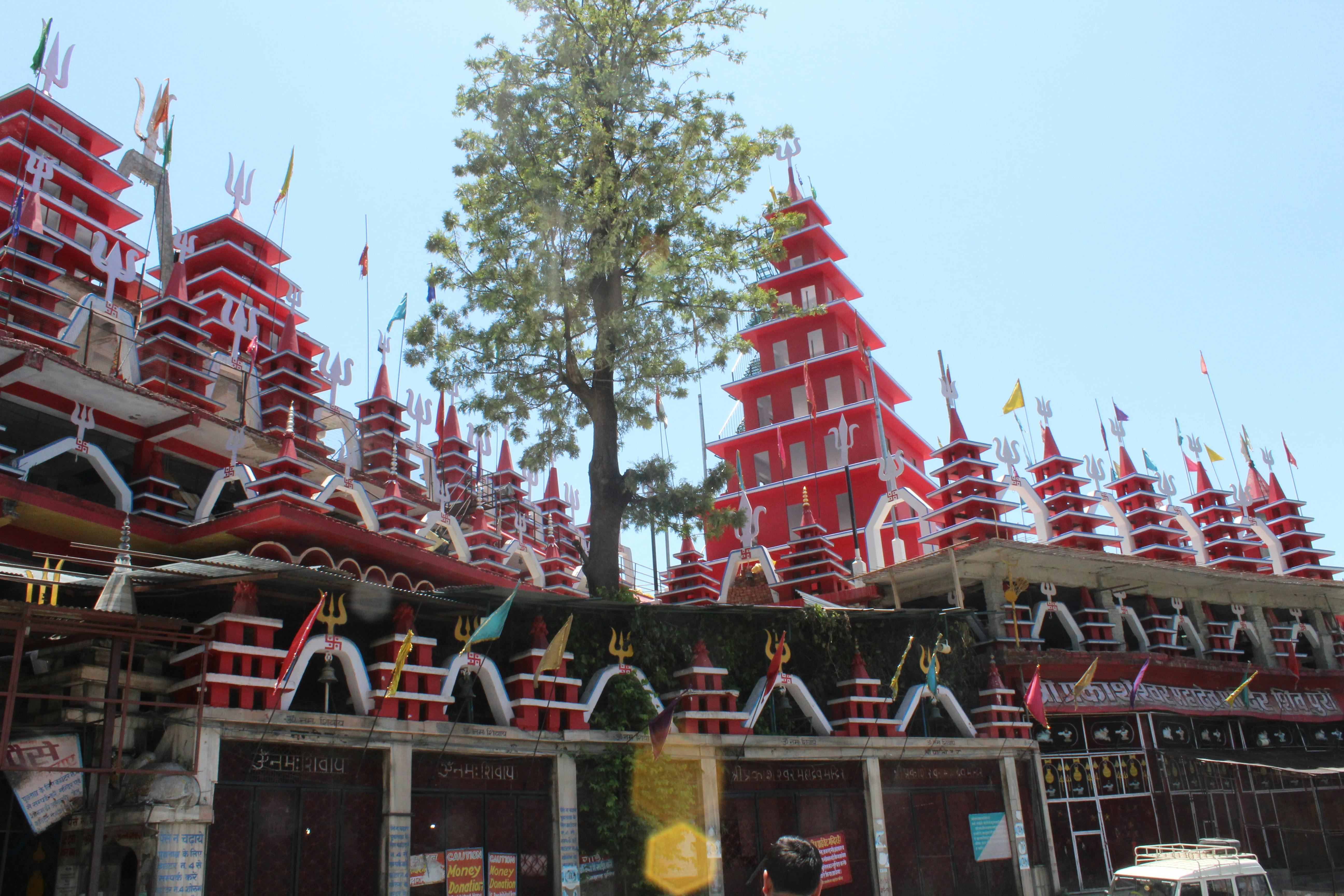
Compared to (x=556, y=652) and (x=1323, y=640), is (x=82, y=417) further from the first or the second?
(x=1323, y=640)

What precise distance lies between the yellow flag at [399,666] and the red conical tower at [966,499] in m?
15.2

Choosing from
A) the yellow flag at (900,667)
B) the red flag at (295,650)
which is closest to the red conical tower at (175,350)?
the red flag at (295,650)

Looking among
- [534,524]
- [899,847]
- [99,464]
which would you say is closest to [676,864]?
[899,847]

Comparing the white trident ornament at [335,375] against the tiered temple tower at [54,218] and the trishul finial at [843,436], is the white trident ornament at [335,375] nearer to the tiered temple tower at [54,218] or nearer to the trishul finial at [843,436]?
the tiered temple tower at [54,218]

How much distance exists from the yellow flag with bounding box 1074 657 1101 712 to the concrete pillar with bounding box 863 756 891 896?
6.30 metres

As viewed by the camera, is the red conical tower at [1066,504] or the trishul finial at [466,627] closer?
the trishul finial at [466,627]

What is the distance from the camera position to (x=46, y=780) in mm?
13852

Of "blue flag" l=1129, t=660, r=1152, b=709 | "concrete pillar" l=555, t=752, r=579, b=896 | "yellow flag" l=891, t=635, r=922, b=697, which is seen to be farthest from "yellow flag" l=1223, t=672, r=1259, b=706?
"concrete pillar" l=555, t=752, r=579, b=896

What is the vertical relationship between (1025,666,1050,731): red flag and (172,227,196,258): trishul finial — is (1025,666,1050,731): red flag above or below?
below

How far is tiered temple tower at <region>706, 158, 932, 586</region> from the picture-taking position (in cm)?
4341

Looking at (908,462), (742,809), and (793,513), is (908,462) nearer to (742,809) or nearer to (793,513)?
(793,513)

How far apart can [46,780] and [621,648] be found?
976cm

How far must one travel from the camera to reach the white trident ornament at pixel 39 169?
26562mm

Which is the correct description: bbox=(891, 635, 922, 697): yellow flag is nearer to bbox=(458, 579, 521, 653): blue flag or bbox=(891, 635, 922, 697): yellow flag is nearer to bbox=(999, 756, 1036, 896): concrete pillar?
bbox=(999, 756, 1036, 896): concrete pillar
